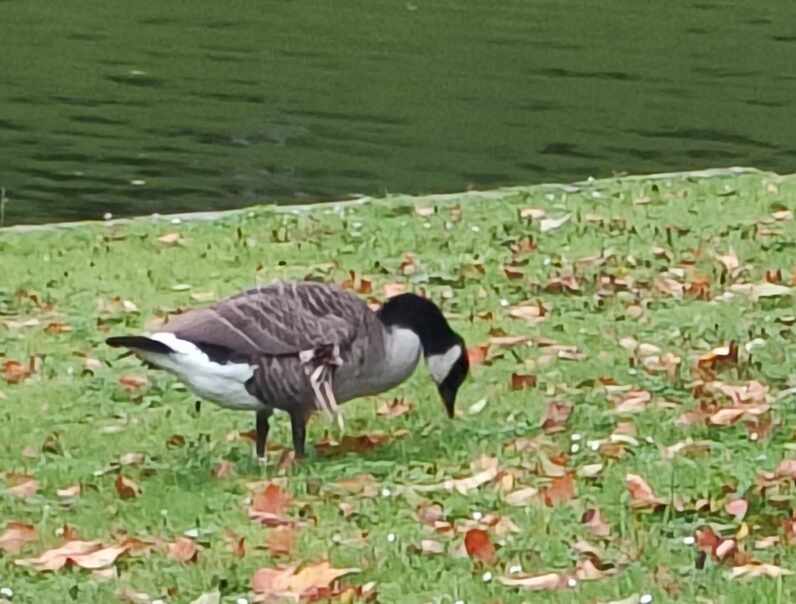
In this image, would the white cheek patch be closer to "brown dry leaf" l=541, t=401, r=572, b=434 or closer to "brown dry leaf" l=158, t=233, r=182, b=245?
"brown dry leaf" l=541, t=401, r=572, b=434

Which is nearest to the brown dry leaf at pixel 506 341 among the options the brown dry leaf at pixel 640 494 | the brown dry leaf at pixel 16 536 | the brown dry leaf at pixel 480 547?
the brown dry leaf at pixel 640 494

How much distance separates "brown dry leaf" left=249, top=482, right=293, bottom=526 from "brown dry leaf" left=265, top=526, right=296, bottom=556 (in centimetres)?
14

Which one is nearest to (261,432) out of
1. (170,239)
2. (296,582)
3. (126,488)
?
(126,488)

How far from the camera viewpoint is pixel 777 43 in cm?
2648

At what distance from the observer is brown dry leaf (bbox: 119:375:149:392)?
905cm

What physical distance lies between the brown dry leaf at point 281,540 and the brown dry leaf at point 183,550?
0.75ft

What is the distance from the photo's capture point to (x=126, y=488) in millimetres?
7191

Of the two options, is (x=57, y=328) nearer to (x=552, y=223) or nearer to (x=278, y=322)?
(x=278, y=322)

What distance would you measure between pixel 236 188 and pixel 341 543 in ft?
38.1

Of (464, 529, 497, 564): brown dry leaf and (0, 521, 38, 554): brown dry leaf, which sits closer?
(464, 529, 497, 564): brown dry leaf

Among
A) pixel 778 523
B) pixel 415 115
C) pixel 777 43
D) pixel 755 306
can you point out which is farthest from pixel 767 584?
pixel 777 43

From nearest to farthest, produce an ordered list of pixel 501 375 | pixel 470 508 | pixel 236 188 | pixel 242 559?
pixel 242 559 → pixel 470 508 → pixel 501 375 → pixel 236 188

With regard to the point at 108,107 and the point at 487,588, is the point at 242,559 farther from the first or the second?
the point at 108,107

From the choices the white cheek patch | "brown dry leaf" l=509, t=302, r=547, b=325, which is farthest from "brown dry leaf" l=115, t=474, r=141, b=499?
"brown dry leaf" l=509, t=302, r=547, b=325
